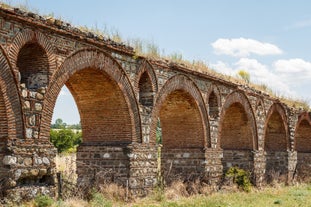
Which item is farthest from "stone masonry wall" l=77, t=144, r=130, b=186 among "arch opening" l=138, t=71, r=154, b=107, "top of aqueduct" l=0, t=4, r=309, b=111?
"top of aqueduct" l=0, t=4, r=309, b=111

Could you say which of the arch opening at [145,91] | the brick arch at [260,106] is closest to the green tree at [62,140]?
the brick arch at [260,106]

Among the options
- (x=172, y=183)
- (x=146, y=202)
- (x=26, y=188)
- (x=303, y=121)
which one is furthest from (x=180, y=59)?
(x=303, y=121)

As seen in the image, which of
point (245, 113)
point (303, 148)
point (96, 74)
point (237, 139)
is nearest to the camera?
point (96, 74)

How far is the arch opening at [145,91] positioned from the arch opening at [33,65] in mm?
3679

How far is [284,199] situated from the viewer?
13508mm

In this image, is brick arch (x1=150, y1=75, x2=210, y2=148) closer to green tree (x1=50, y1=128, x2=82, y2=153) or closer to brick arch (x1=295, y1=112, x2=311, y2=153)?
brick arch (x1=295, y1=112, x2=311, y2=153)

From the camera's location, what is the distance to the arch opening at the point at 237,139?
17.3 m

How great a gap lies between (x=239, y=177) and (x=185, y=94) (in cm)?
408

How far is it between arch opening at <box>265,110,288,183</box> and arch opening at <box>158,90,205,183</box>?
673 centimetres

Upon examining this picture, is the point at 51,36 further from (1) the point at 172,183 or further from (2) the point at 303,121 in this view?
(2) the point at 303,121

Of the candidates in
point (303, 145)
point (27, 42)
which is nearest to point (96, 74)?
point (27, 42)

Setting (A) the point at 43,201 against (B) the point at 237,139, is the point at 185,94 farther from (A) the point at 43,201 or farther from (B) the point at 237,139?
(A) the point at 43,201

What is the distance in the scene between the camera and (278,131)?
819 inches

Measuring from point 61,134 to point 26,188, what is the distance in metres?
28.6
